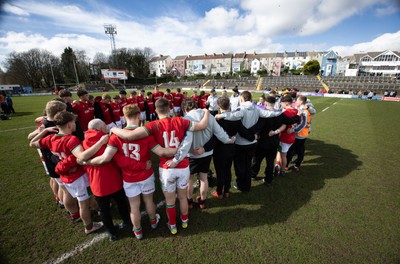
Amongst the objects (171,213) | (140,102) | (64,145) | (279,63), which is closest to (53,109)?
(64,145)

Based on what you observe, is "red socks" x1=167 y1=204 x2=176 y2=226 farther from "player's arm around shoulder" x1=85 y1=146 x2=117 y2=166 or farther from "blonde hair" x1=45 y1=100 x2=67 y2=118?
"blonde hair" x1=45 y1=100 x2=67 y2=118

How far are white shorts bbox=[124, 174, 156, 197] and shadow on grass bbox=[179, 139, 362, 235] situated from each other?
1149 mm

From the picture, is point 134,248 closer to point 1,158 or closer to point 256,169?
point 256,169

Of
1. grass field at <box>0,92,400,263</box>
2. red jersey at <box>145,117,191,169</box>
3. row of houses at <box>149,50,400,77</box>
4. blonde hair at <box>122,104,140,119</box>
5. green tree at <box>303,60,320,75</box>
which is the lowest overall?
grass field at <box>0,92,400,263</box>

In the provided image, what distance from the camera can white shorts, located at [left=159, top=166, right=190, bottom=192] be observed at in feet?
8.99

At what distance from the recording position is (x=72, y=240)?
9.73ft

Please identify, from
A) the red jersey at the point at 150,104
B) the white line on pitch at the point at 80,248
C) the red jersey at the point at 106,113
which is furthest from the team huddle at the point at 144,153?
the red jersey at the point at 150,104

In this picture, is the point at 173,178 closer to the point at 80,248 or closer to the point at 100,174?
the point at 100,174

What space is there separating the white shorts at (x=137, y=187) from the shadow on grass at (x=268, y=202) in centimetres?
115

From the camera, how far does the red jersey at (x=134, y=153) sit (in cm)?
245

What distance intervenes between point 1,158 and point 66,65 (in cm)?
6619

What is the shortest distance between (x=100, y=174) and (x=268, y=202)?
3351 mm

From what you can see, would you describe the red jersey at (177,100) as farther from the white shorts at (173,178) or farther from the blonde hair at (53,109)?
the white shorts at (173,178)

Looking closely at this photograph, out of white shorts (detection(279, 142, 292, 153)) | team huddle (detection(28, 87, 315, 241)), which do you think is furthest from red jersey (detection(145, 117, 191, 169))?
white shorts (detection(279, 142, 292, 153))
